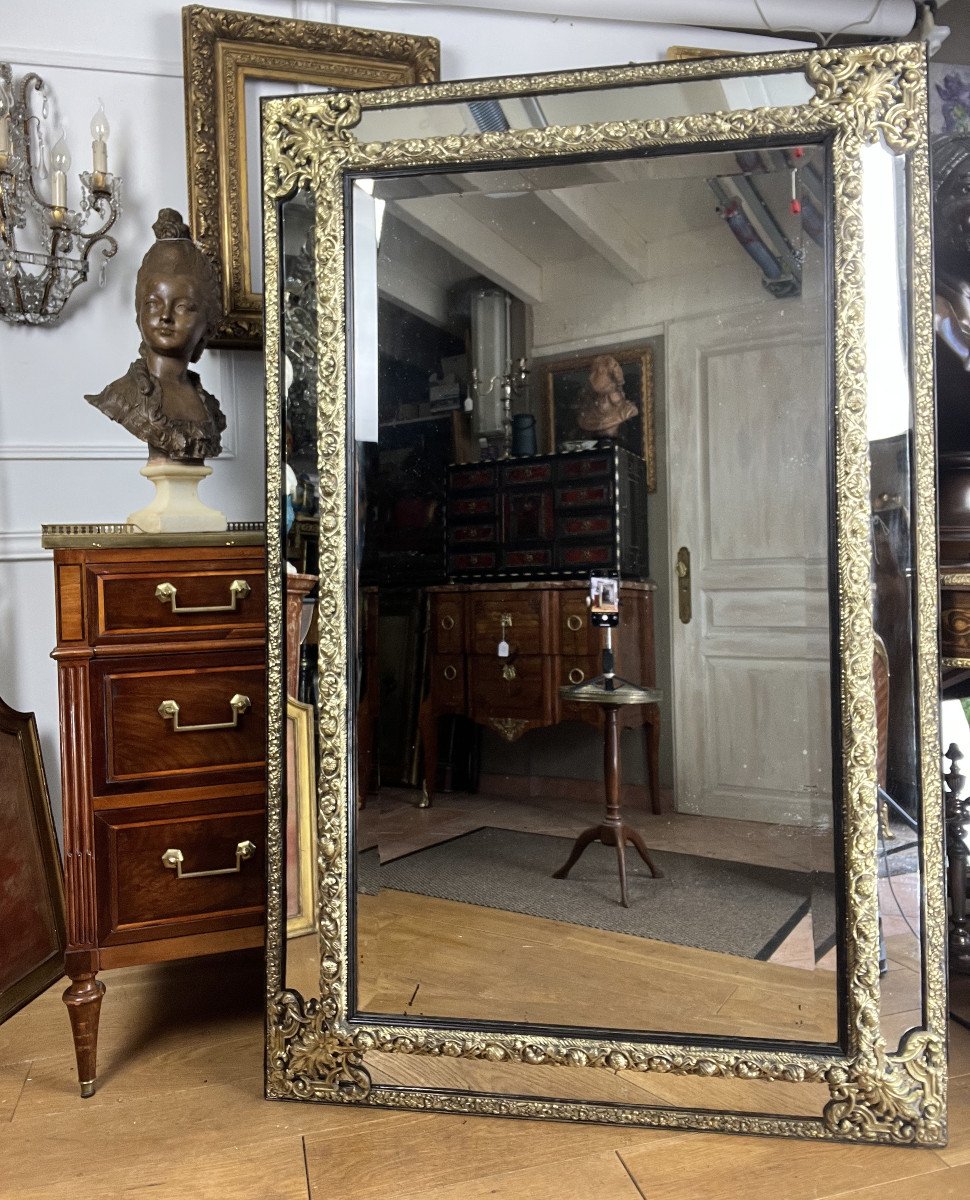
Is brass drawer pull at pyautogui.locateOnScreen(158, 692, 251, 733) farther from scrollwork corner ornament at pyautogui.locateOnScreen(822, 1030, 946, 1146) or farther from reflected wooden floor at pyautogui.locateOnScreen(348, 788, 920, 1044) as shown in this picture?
scrollwork corner ornament at pyautogui.locateOnScreen(822, 1030, 946, 1146)

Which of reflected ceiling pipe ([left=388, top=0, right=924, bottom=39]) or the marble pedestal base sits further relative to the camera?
reflected ceiling pipe ([left=388, top=0, right=924, bottom=39])

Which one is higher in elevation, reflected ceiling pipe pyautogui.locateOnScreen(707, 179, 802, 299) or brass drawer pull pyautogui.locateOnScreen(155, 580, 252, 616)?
reflected ceiling pipe pyautogui.locateOnScreen(707, 179, 802, 299)

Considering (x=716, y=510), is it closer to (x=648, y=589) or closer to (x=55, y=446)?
(x=648, y=589)

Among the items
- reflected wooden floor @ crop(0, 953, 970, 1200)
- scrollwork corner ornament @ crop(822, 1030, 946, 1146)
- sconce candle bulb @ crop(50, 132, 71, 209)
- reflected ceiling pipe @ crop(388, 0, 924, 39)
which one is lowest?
reflected wooden floor @ crop(0, 953, 970, 1200)

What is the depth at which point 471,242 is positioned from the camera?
1519mm

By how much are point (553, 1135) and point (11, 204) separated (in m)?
2.17

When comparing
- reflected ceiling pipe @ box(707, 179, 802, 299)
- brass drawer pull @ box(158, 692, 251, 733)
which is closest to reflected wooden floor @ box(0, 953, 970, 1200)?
brass drawer pull @ box(158, 692, 251, 733)

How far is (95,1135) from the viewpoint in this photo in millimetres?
1469

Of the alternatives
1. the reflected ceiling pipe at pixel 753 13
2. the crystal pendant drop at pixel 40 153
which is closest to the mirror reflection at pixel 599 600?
the crystal pendant drop at pixel 40 153

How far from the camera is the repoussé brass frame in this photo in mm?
2086

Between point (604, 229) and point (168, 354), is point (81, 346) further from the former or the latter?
point (604, 229)

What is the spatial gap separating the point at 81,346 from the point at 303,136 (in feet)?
3.02

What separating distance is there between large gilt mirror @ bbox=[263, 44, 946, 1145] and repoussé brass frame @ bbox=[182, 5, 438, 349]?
2.07ft

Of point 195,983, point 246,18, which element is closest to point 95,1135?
point 195,983
